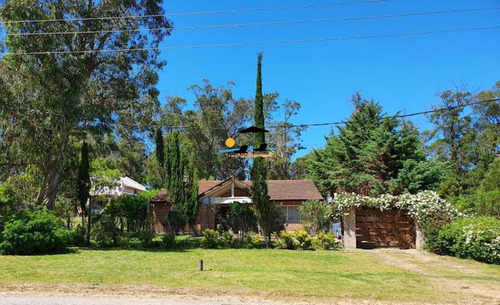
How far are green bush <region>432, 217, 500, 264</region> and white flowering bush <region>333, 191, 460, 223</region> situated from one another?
1.09m

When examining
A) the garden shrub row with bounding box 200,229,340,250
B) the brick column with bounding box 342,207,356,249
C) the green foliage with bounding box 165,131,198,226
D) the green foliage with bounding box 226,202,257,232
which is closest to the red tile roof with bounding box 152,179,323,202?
the green foliage with bounding box 165,131,198,226

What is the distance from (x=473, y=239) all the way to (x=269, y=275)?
6.93 metres

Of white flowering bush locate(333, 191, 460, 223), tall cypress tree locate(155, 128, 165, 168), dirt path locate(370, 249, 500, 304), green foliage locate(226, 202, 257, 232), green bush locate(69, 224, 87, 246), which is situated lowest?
dirt path locate(370, 249, 500, 304)

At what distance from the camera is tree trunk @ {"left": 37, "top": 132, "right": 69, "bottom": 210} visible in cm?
1697

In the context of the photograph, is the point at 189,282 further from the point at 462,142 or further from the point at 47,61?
the point at 462,142

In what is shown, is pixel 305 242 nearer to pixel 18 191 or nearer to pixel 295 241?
pixel 295 241

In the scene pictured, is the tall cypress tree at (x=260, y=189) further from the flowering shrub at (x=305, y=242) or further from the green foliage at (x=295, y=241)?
the flowering shrub at (x=305, y=242)

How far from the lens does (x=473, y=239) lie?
471 inches

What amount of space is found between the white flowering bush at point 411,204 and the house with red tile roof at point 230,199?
10081 millimetres

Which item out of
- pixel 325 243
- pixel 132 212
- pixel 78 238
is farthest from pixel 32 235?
pixel 325 243

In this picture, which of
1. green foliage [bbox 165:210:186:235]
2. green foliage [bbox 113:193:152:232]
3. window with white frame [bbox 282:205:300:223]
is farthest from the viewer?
window with white frame [bbox 282:205:300:223]

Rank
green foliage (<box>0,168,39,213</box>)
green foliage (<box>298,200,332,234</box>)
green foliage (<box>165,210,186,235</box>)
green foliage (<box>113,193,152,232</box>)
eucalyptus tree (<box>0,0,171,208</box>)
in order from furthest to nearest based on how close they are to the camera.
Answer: green foliage (<box>298,200,332,234</box>) < green foliage (<box>165,210,186,235</box>) < green foliage (<box>113,193,152,232</box>) < green foliage (<box>0,168,39,213</box>) < eucalyptus tree (<box>0,0,171,208</box>)

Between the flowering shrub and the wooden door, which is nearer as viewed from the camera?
the flowering shrub

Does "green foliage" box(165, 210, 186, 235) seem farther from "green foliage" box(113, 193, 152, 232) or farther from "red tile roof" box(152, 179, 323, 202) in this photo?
"red tile roof" box(152, 179, 323, 202)
